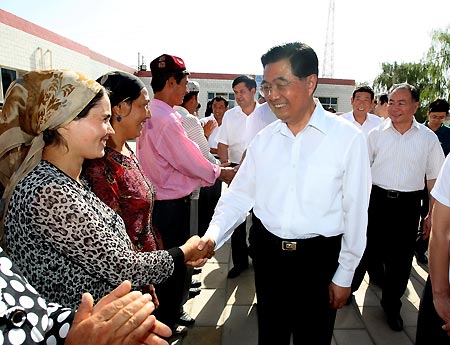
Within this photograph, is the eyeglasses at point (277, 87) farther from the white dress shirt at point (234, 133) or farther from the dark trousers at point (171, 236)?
the white dress shirt at point (234, 133)

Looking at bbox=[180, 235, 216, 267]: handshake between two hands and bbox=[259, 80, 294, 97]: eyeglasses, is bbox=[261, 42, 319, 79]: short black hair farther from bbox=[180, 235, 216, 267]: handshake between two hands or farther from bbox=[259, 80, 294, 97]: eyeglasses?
bbox=[180, 235, 216, 267]: handshake between two hands

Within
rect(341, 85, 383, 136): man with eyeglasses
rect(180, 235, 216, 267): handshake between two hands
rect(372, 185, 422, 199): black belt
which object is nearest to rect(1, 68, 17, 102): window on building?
rect(341, 85, 383, 136): man with eyeglasses

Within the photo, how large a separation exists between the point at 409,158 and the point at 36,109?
118 inches

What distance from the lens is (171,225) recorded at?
8.85 feet

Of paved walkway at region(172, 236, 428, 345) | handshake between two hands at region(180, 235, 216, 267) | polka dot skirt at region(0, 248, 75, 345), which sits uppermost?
polka dot skirt at region(0, 248, 75, 345)

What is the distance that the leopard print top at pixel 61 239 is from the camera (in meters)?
1.15

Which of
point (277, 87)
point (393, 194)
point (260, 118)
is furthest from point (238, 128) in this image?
point (277, 87)

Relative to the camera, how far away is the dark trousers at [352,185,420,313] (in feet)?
9.89

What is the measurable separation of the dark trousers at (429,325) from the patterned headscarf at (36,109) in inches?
74.1

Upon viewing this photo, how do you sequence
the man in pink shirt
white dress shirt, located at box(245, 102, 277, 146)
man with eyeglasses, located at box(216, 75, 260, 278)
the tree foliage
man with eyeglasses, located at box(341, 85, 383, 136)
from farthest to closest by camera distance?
the tree foliage → man with eyeglasses, located at box(341, 85, 383, 136) → man with eyeglasses, located at box(216, 75, 260, 278) → white dress shirt, located at box(245, 102, 277, 146) → the man in pink shirt

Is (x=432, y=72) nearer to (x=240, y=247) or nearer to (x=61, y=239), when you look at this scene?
(x=240, y=247)

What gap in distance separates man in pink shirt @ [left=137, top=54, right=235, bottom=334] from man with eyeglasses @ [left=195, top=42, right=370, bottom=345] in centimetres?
77

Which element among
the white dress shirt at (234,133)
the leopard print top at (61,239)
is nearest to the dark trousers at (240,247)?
A: the white dress shirt at (234,133)

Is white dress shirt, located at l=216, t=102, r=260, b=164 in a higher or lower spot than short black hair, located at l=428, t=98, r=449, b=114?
lower
